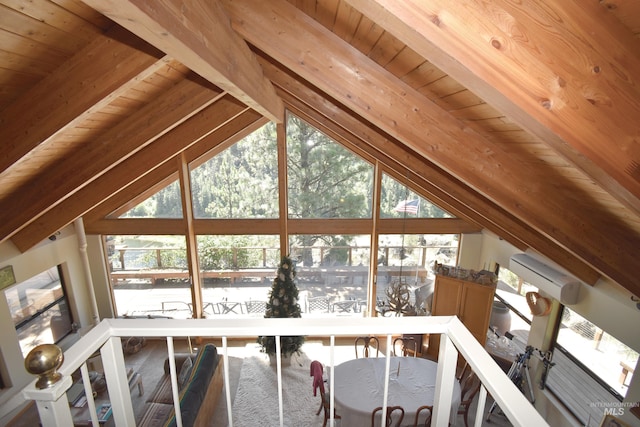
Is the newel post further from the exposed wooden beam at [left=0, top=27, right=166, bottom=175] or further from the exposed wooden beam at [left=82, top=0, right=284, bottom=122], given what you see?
the exposed wooden beam at [left=0, top=27, right=166, bottom=175]

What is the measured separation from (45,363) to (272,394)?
4982 mm

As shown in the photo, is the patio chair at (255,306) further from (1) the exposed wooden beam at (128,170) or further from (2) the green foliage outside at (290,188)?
(1) the exposed wooden beam at (128,170)

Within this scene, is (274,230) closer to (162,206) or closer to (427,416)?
(162,206)

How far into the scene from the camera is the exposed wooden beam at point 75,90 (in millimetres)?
2238

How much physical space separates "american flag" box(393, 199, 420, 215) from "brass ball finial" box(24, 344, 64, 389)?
5763 millimetres

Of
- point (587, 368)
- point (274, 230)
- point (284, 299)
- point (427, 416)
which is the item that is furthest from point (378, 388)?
point (274, 230)

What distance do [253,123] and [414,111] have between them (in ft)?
13.8

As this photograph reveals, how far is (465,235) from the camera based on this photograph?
6.29 meters

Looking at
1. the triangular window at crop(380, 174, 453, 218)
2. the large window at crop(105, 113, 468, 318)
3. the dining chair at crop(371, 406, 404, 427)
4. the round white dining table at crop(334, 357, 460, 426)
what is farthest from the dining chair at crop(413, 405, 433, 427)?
the triangular window at crop(380, 174, 453, 218)

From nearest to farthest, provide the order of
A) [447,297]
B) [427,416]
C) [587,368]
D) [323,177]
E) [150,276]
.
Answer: [427,416] → [587,368] → [447,297] → [323,177] → [150,276]

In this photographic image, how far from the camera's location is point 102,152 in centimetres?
355

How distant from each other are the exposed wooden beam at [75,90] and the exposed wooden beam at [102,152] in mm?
1117

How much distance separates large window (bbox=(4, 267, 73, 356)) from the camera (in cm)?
496

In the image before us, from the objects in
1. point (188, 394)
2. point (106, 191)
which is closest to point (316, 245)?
point (188, 394)
